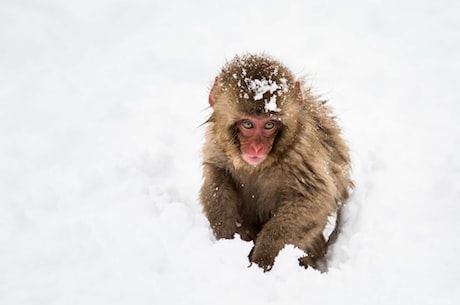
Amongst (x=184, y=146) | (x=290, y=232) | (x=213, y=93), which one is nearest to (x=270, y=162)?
(x=290, y=232)

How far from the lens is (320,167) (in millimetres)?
4086

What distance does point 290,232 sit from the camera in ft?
12.9

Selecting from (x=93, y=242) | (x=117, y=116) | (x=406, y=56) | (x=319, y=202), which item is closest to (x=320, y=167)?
(x=319, y=202)

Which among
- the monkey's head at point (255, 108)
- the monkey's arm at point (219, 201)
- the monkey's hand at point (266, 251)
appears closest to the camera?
the monkey's head at point (255, 108)

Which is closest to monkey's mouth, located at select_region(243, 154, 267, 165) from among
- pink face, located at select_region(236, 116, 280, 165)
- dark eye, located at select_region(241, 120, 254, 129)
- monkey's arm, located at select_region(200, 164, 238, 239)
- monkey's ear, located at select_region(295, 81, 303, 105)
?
pink face, located at select_region(236, 116, 280, 165)

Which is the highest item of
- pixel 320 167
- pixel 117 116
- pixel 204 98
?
pixel 204 98

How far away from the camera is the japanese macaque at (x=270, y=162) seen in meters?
3.73

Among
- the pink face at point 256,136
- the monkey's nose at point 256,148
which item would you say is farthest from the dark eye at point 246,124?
the monkey's nose at point 256,148

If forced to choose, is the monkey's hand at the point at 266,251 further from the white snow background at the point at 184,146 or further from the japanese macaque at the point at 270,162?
the white snow background at the point at 184,146

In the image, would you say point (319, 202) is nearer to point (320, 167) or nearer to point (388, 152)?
point (320, 167)

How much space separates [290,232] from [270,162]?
0.45 m

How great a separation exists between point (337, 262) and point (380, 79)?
3.13 meters

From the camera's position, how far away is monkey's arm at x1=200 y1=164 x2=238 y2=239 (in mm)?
4094

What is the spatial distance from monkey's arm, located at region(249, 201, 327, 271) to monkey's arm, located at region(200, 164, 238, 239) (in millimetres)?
239
